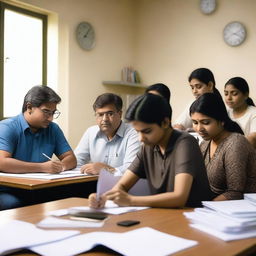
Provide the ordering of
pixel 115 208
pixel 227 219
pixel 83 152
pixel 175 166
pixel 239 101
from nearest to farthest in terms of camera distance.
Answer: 1. pixel 227 219
2. pixel 115 208
3. pixel 175 166
4. pixel 83 152
5. pixel 239 101

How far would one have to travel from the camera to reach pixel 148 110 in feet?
5.94

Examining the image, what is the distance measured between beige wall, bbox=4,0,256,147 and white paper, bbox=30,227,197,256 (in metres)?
3.80

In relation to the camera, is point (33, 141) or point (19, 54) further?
point (19, 54)

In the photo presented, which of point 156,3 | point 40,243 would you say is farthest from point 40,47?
point 40,243

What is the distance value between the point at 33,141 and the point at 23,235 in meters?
1.75

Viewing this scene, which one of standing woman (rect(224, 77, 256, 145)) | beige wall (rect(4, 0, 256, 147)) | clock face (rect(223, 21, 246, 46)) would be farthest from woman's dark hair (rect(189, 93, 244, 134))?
clock face (rect(223, 21, 246, 46))

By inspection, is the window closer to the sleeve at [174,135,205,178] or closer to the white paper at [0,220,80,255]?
the sleeve at [174,135,205,178]

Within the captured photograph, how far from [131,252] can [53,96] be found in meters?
1.99

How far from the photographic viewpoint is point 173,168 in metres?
1.91

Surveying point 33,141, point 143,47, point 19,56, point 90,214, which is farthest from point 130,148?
point 143,47

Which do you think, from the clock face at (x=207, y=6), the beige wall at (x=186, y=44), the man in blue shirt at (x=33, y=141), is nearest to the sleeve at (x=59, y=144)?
the man in blue shirt at (x=33, y=141)

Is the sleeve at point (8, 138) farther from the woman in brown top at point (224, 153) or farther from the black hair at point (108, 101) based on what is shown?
the woman in brown top at point (224, 153)

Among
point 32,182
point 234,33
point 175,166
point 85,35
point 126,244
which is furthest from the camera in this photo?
point 234,33

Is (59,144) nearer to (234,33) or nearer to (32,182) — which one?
(32,182)
